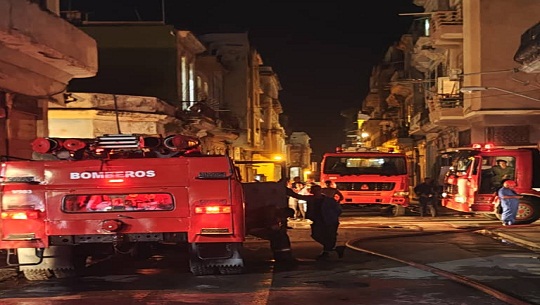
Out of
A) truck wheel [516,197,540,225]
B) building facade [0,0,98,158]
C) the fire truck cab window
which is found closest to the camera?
the fire truck cab window

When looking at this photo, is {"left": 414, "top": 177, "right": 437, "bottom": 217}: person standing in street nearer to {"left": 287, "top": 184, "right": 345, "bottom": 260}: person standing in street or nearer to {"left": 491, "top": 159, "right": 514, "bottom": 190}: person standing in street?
{"left": 491, "top": 159, "right": 514, "bottom": 190}: person standing in street

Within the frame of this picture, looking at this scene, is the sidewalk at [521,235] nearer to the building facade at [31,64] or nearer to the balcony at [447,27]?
the building facade at [31,64]

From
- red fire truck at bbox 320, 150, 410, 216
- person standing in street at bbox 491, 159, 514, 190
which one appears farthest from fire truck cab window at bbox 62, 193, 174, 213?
red fire truck at bbox 320, 150, 410, 216

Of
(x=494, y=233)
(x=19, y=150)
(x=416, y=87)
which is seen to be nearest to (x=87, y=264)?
(x=19, y=150)

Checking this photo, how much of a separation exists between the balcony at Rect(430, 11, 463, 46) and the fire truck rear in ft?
83.4

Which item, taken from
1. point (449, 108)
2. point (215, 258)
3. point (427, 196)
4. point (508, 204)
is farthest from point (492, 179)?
point (215, 258)

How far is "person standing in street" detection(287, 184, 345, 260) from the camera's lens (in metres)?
13.5

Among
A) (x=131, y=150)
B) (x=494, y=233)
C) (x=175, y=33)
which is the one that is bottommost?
(x=494, y=233)

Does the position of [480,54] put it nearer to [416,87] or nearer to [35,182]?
[416,87]

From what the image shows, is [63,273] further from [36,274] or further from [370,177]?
[370,177]

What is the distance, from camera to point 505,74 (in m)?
30.4

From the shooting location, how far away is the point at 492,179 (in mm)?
22359

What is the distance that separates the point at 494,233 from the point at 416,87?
29.6m

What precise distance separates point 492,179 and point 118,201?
15.3 m
